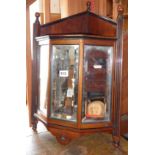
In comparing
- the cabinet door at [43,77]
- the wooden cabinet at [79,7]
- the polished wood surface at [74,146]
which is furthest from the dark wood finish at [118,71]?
the wooden cabinet at [79,7]

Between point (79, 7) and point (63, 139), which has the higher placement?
point (79, 7)

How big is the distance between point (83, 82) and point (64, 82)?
0.76ft

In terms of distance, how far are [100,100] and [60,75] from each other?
49 centimetres

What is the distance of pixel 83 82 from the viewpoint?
2.08m

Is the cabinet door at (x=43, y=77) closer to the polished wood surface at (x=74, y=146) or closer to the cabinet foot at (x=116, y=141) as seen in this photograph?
the polished wood surface at (x=74, y=146)

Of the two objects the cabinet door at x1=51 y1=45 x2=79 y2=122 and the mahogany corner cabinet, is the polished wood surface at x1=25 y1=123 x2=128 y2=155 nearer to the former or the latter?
the mahogany corner cabinet

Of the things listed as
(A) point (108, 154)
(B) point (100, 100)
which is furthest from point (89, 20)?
(A) point (108, 154)

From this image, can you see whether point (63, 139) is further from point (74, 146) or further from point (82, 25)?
point (82, 25)

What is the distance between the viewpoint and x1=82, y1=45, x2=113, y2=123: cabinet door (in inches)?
83.2

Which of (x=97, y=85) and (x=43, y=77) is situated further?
(x=43, y=77)

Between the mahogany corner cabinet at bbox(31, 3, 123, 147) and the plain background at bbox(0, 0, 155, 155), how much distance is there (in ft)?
4.17
